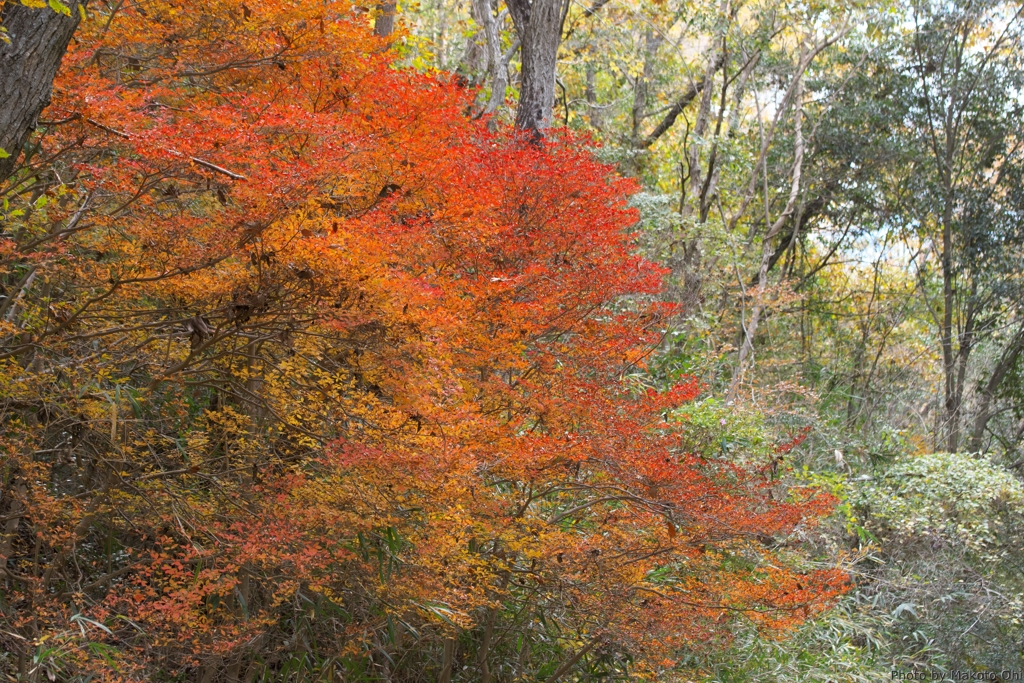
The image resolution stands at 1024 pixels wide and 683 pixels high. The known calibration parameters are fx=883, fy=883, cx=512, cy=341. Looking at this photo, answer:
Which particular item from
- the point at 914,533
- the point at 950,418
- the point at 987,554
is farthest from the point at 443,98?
the point at 950,418

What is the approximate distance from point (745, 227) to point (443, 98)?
965 cm

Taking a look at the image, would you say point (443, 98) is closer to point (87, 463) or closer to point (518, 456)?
point (518, 456)

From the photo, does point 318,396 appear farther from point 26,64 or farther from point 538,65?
point 538,65

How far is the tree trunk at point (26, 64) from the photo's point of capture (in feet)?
11.4

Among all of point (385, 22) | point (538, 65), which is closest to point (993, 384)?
point (538, 65)

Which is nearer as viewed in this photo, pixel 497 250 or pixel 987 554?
pixel 497 250

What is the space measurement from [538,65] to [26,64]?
206 inches

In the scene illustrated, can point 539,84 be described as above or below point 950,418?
above

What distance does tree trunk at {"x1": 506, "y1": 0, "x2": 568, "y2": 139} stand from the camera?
26.2 ft

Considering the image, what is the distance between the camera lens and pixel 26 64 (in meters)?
3.50

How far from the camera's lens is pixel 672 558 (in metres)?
6.66

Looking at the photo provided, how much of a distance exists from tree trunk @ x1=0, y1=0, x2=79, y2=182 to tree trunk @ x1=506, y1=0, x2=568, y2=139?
4794 millimetres

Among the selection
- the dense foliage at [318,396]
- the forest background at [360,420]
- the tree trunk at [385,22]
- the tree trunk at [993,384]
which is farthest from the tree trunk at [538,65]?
the tree trunk at [993,384]

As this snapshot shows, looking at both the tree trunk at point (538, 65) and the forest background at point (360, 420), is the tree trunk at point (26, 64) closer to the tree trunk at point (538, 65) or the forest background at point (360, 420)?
the forest background at point (360, 420)
